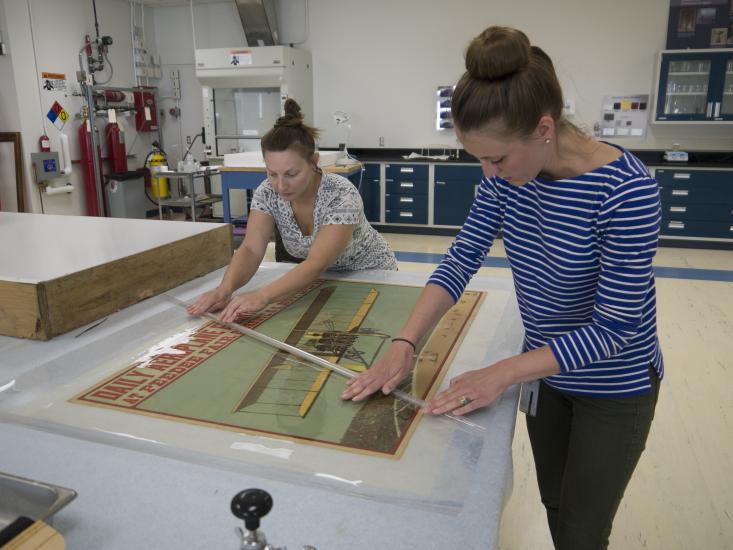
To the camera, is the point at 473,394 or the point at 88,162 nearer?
the point at 473,394

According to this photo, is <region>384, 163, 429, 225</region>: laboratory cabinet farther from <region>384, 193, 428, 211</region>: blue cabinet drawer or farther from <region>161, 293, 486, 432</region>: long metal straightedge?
<region>161, 293, 486, 432</region>: long metal straightedge

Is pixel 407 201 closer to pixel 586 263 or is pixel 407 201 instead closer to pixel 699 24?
pixel 699 24

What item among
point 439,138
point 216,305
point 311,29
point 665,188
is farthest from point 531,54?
point 311,29

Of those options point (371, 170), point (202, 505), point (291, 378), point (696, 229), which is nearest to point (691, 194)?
point (696, 229)

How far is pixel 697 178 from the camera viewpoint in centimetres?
524

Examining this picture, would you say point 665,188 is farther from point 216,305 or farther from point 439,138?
point 216,305

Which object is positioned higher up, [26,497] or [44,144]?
[44,144]

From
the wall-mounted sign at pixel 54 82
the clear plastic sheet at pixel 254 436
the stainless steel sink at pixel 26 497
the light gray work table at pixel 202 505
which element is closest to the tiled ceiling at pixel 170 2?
the wall-mounted sign at pixel 54 82

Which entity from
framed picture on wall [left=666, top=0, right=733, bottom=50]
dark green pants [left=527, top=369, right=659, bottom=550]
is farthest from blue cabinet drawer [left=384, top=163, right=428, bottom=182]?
dark green pants [left=527, top=369, right=659, bottom=550]

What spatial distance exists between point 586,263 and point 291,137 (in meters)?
0.94

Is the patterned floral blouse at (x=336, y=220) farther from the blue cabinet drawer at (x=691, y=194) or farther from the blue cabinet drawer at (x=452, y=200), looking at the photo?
the blue cabinet drawer at (x=691, y=194)

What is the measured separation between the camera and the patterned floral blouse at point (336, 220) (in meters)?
1.67

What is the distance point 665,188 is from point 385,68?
317 cm

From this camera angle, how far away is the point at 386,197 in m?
6.17
